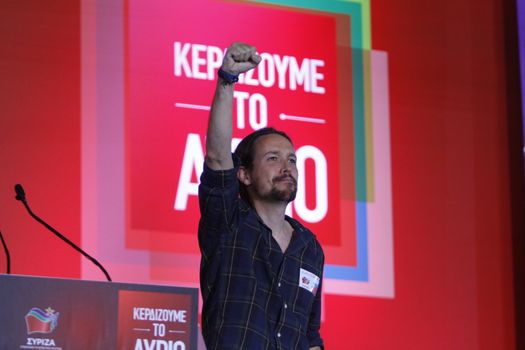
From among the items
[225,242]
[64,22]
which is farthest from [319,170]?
[225,242]

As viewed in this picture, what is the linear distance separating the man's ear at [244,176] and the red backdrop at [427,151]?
87 cm

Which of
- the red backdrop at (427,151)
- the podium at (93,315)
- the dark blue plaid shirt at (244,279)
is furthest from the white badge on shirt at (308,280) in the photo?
the red backdrop at (427,151)

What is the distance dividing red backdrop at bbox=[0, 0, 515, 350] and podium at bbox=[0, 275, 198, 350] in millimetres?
1375

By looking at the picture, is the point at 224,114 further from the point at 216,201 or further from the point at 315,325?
the point at 315,325

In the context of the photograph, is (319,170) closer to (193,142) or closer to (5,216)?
(193,142)

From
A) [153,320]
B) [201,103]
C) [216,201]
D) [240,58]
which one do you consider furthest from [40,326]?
[201,103]

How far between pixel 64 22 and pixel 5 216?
0.71m

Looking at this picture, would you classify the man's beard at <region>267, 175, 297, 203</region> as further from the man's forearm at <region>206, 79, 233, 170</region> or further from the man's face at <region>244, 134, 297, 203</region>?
the man's forearm at <region>206, 79, 233, 170</region>

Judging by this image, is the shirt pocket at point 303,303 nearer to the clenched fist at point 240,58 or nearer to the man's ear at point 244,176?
the man's ear at point 244,176

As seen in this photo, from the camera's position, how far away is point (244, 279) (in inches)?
110

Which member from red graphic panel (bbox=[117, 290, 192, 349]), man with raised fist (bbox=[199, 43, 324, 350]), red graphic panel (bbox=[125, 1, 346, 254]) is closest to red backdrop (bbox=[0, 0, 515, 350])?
red graphic panel (bbox=[125, 1, 346, 254])

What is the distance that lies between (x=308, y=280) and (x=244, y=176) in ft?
1.11

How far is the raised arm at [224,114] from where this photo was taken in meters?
2.69

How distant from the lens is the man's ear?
3.01 metres
